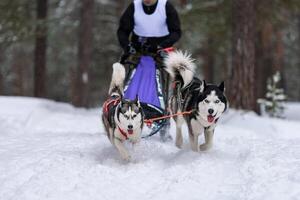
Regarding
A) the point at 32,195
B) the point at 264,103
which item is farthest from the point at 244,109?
the point at 32,195

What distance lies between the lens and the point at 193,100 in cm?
600

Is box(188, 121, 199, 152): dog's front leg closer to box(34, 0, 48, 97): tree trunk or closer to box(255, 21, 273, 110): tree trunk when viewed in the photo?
box(255, 21, 273, 110): tree trunk

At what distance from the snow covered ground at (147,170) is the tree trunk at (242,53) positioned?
3091 millimetres

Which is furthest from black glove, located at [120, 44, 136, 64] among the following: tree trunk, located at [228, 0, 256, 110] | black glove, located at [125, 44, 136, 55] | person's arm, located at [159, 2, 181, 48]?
tree trunk, located at [228, 0, 256, 110]

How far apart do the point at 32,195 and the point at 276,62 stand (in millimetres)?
16657

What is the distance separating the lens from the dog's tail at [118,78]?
20.7ft

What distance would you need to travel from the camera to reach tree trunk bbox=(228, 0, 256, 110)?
1001cm

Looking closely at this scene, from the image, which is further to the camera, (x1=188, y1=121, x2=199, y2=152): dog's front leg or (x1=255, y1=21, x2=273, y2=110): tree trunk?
(x1=255, y1=21, x2=273, y2=110): tree trunk

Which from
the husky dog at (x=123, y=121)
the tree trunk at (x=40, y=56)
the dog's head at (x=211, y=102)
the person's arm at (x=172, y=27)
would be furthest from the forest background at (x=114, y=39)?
the husky dog at (x=123, y=121)

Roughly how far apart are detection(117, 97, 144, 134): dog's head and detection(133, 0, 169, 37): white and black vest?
5.20 feet

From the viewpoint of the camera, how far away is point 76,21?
1822cm

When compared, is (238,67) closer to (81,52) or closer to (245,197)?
(245,197)

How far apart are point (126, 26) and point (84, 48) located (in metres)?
9.43

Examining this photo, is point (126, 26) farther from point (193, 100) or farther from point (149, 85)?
point (193, 100)
